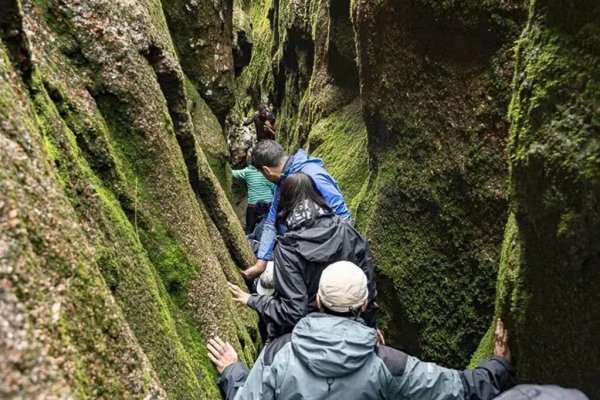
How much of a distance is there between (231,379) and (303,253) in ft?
4.43

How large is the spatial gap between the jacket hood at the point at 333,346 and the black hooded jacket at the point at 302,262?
38.0 inches

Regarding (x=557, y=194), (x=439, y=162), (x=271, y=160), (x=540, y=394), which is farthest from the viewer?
(x=439, y=162)

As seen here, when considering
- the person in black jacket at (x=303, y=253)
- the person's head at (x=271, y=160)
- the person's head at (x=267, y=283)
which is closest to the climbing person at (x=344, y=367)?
the person in black jacket at (x=303, y=253)

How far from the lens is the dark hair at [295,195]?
19.0 feet

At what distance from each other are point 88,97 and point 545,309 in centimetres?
431

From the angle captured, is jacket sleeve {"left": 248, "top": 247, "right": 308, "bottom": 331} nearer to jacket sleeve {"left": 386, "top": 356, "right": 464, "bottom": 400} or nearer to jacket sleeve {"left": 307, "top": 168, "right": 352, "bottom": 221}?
jacket sleeve {"left": 386, "top": 356, "right": 464, "bottom": 400}

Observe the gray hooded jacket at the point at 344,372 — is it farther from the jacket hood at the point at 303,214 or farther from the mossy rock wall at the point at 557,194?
the jacket hood at the point at 303,214

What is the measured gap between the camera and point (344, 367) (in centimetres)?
389

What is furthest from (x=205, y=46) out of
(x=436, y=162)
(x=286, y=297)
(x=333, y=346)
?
(x=333, y=346)

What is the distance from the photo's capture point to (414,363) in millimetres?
4188

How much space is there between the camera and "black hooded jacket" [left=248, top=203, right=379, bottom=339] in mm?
5090

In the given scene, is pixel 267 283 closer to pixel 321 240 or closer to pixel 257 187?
pixel 321 240

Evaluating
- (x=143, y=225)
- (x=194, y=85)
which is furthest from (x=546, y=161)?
(x=194, y=85)

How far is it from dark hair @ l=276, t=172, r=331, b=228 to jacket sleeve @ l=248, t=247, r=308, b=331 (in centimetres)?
62
